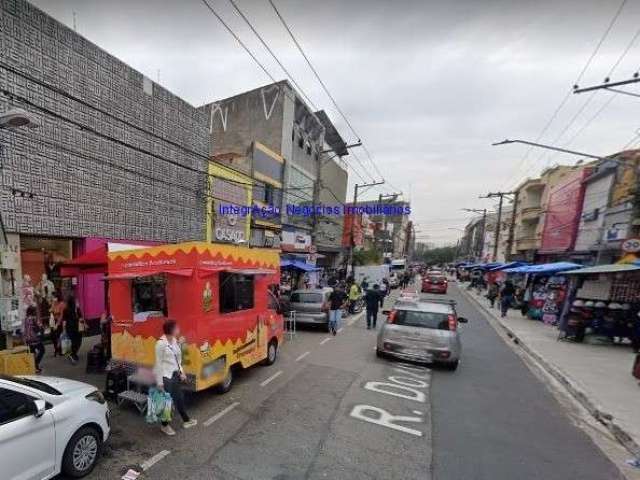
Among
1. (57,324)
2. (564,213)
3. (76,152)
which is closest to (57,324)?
(57,324)

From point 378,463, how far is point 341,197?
33692 millimetres

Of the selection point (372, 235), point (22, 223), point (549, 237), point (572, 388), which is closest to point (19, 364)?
point (22, 223)

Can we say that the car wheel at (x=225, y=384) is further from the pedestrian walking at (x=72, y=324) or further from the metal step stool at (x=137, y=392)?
the pedestrian walking at (x=72, y=324)

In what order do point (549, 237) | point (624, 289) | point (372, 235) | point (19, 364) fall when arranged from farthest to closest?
point (372, 235)
point (549, 237)
point (624, 289)
point (19, 364)

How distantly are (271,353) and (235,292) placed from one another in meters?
2.45

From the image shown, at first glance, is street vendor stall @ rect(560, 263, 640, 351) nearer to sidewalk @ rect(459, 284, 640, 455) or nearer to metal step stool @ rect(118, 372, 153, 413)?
sidewalk @ rect(459, 284, 640, 455)

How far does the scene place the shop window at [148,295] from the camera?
6.61 meters

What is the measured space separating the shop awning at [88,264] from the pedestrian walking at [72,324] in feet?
2.57

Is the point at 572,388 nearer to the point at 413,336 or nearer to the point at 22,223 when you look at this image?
the point at 413,336

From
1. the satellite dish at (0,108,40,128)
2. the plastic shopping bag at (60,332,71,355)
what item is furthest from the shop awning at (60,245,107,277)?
the satellite dish at (0,108,40,128)

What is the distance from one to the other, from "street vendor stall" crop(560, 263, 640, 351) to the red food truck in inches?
468

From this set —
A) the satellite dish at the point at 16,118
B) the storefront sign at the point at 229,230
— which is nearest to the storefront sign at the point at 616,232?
the storefront sign at the point at 229,230

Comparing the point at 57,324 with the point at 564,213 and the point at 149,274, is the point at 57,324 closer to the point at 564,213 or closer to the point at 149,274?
the point at 149,274

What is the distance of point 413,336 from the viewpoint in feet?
27.2
